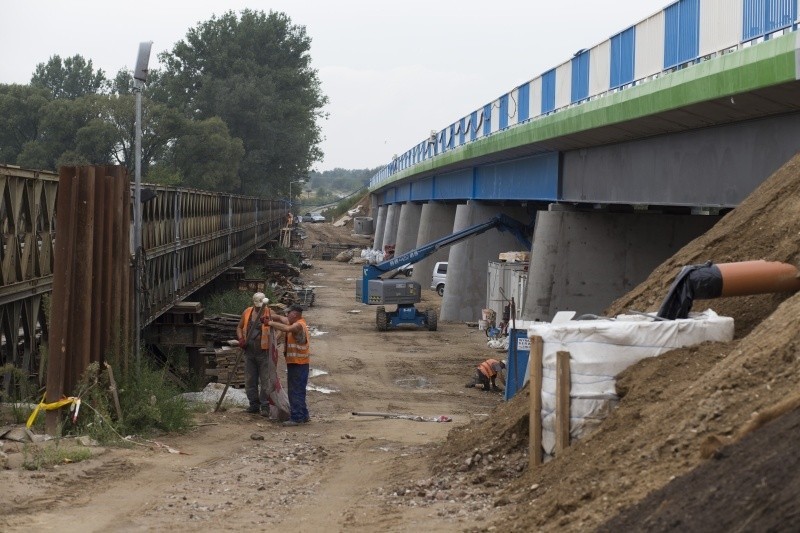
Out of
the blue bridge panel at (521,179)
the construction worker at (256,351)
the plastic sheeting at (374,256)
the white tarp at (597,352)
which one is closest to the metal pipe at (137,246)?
the construction worker at (256,351)

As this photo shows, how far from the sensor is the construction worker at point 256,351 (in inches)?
607

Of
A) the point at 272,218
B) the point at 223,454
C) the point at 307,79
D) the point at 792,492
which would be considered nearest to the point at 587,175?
the point at 223,454

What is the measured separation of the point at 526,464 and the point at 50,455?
14.1 ft

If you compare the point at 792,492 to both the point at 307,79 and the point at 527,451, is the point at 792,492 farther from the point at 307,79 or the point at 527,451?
the point at 307,79

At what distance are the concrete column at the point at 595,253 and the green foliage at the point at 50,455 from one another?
1565cm

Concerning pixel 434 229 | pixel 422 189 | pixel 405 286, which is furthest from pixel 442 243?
pixel 422 189

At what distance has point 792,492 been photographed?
4730 mm

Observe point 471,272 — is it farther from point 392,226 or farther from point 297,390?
point 392,226

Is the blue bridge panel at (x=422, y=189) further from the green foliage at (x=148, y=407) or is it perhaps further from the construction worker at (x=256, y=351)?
the green foliage at (x=148, y=407)

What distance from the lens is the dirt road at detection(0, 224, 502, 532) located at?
8.45 m

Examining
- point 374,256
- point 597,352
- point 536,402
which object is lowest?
point 374,256

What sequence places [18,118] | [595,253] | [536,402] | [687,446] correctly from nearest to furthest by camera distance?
[687,446]
[536,402]
[595,253]
[18,118]

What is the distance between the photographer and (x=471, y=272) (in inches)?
1448

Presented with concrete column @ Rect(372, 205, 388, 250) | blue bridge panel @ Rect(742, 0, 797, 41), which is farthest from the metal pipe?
concrete column @ Rect(372, 205, 388, 250)
